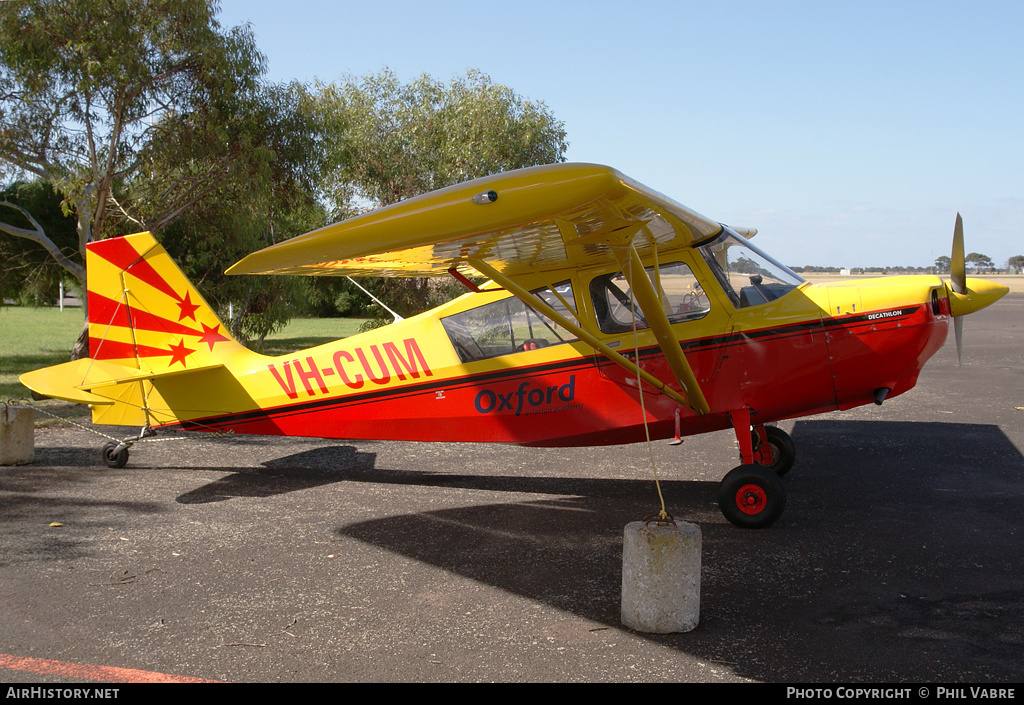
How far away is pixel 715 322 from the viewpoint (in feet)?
19.7

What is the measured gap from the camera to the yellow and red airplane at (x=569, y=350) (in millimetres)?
5625

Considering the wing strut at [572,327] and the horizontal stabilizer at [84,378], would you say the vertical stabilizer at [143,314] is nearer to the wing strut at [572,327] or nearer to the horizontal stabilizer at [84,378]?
the horizontal stabilizer at [84,378]

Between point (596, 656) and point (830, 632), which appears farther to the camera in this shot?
point (830, 632)

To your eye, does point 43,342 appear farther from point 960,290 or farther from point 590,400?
point 960,290

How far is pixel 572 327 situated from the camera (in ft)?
17.8

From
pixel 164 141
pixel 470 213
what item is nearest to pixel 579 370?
pixel 470 213

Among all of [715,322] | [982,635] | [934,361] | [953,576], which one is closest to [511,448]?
[715,322]

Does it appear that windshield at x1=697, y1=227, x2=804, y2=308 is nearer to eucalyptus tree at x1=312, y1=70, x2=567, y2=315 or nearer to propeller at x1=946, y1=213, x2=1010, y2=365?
propeller at x1=946, y1=213, x2=1010, y2=365

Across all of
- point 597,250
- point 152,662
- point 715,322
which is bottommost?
point 152,662

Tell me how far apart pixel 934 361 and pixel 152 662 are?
770 inches

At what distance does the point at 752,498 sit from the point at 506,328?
100 inches

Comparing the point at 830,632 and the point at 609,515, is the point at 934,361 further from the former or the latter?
the point at 830,632

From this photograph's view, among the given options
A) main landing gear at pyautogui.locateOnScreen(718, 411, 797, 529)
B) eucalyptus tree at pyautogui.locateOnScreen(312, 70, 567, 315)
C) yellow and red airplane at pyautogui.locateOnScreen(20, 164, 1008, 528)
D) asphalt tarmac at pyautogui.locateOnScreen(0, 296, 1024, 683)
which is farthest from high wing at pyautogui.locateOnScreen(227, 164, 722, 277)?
eucalyptus tree at pyautogui.locateOnScreen(312, 70, 567, 315)

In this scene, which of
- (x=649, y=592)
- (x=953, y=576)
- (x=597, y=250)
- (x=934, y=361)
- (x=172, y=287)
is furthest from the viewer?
(x=934, y=361)
